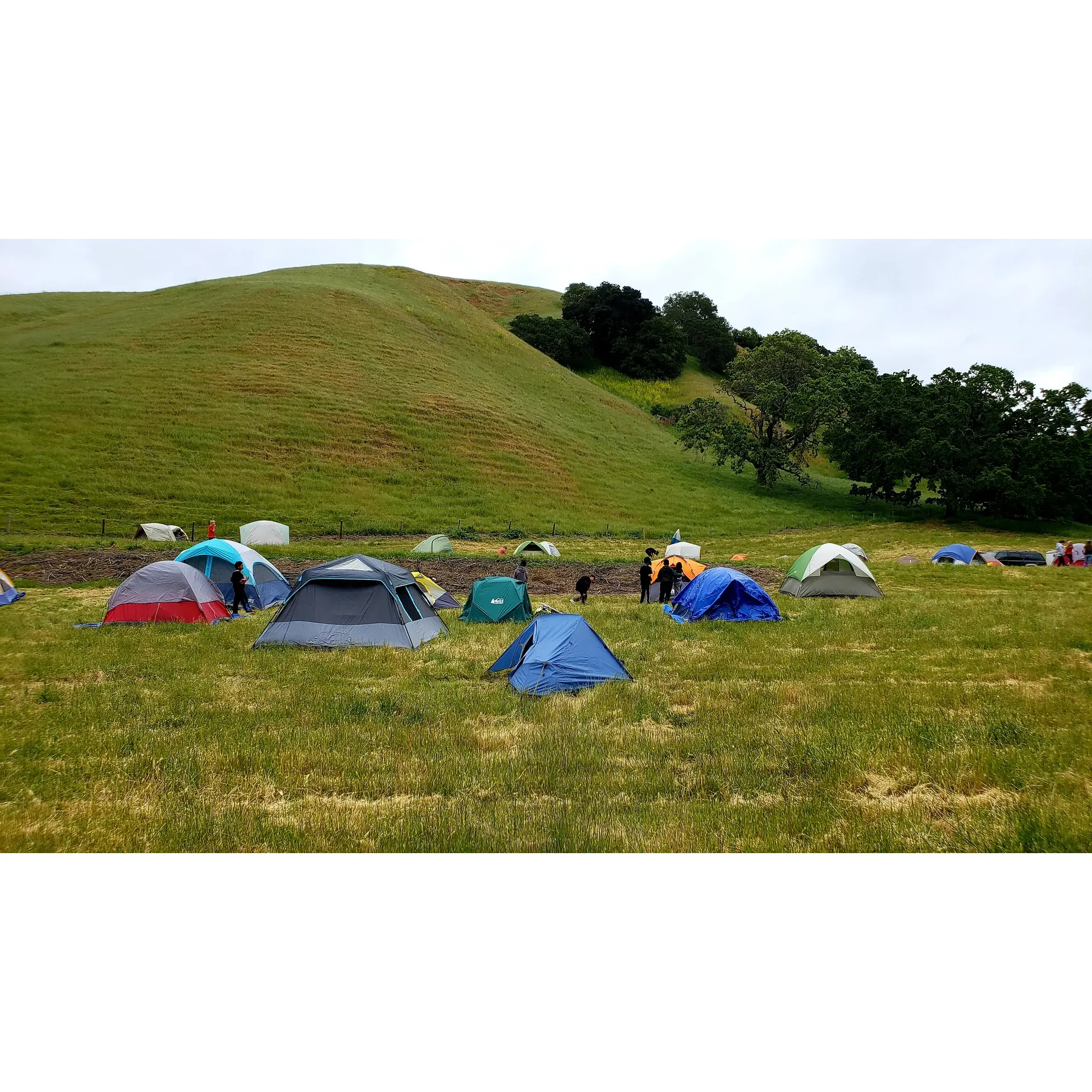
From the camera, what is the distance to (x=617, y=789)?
7941 mm

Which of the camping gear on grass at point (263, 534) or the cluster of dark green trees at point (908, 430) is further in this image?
the cluster of dark green trees at point (908, 430)

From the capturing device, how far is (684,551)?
119 feet

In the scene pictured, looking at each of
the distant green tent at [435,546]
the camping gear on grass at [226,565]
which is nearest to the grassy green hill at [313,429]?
the distant green tent at [435,546]

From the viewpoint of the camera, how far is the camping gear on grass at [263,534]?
38.6 m

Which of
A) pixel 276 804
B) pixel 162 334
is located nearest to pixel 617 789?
pixel 276 804

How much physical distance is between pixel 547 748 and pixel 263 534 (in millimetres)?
33635

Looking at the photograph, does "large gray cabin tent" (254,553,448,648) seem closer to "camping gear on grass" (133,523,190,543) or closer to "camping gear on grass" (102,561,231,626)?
"camping gear on grass" (102,561,231,626)

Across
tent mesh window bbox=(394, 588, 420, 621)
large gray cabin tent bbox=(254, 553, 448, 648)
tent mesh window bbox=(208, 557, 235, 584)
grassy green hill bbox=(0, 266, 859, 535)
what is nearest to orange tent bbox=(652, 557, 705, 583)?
tent mesh window bbox=(394, 588, 420, 621)

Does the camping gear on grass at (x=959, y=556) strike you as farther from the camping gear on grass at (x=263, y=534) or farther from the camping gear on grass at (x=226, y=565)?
the camping gear on grass at (x=263, y=534)

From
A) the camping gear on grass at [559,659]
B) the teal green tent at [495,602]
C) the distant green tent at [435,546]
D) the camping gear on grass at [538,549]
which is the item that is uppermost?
the camping gear on grass at [559,659]

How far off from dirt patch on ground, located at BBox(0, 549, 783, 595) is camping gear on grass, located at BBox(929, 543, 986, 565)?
9.86 m

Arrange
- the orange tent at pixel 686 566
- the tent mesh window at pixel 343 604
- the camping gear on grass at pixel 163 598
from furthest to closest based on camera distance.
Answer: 1. the orange tent at pixel 686 566
2. the camping gear on grass at pixel 163 598
3. the tent mesh window at pixel 343 604

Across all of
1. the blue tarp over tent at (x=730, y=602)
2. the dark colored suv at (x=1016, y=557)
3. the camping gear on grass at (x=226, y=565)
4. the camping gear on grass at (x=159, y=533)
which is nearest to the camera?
the blue tarp over tent at (x=730, y=602)

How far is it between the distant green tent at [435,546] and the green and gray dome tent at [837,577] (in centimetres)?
1930
